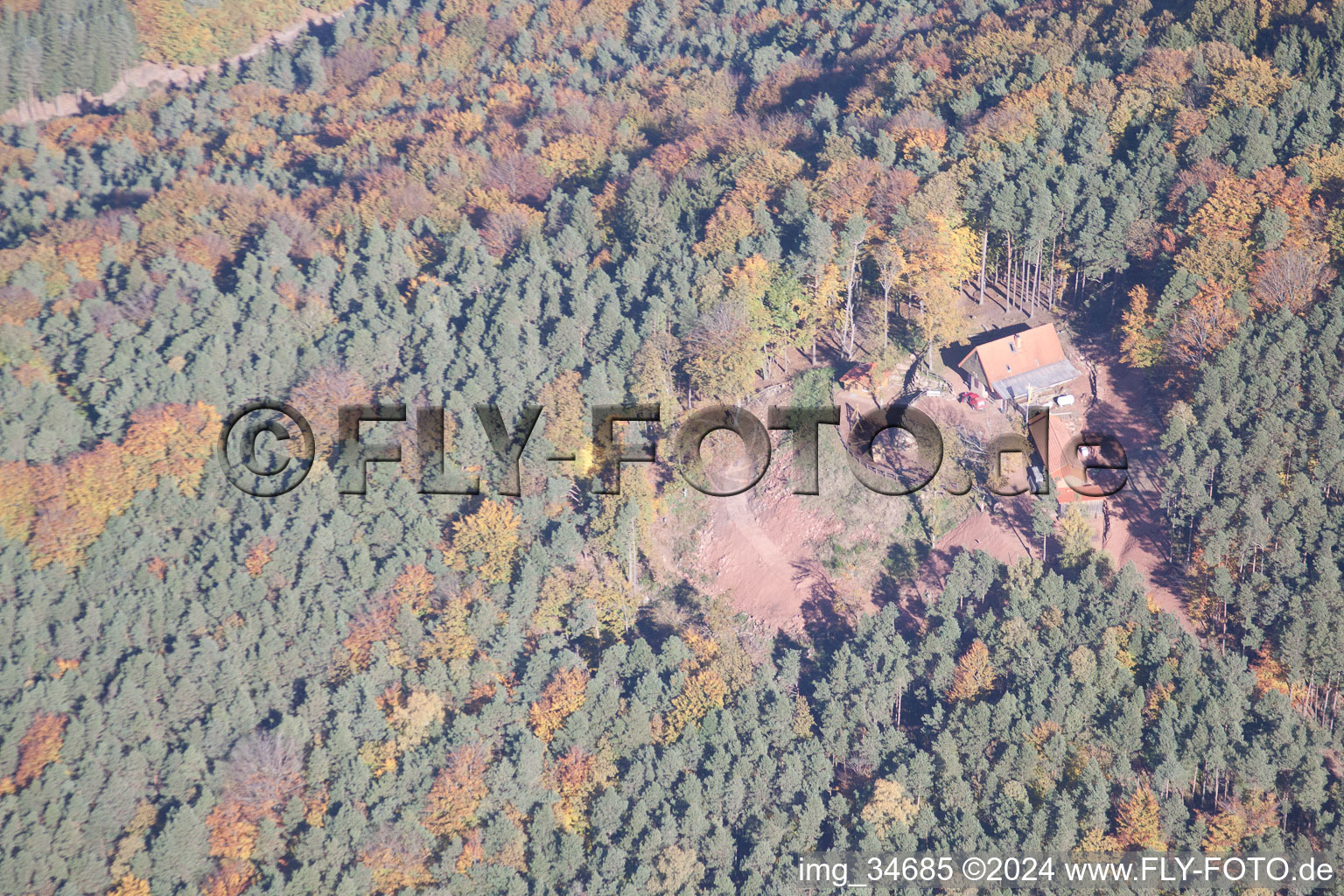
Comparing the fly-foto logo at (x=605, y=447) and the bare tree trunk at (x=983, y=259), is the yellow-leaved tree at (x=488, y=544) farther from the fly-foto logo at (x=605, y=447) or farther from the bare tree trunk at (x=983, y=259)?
the bare tree trunk at (x=983, y=259)

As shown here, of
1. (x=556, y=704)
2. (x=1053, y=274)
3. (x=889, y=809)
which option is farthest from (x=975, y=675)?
(x=1053, y=274)

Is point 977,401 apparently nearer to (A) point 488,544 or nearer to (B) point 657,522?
(B) point 657,522

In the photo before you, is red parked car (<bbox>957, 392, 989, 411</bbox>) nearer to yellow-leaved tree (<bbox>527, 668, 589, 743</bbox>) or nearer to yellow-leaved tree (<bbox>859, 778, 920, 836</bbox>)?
yellow-leaved tree (<bbox>859, 778, 920, 836</bbox>)

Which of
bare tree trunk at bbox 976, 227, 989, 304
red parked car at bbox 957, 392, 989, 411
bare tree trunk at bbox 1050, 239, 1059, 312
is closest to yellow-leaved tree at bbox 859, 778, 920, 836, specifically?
red parked car at bbox 957, 392, 989, 411

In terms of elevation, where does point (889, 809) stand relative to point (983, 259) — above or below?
below

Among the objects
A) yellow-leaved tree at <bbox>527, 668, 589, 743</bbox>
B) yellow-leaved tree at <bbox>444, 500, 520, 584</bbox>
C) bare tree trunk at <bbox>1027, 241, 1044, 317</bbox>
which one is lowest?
yellow-leaved tree at <bbox>527, 668, 589, 743</bbox>

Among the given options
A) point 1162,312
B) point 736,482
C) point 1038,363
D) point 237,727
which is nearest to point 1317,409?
point 1162,312
